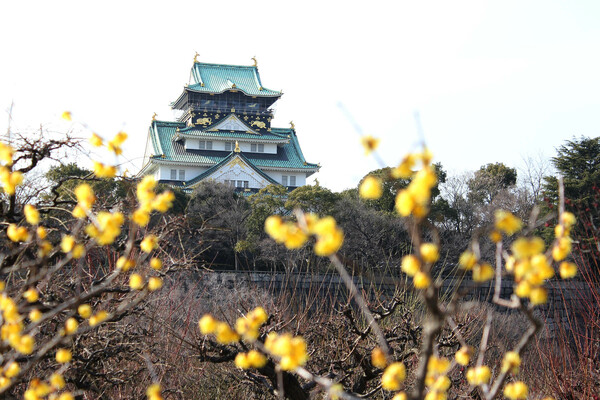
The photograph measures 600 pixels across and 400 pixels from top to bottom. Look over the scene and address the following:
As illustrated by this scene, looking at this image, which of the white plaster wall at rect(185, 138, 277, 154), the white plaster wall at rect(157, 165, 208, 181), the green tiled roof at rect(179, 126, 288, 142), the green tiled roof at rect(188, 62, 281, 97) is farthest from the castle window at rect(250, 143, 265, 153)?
the white plaster wall at rect(157, 165, 208, 181)

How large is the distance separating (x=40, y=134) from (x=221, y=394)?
3575 mm

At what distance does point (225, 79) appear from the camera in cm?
3872

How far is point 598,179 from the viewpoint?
73.3 ft

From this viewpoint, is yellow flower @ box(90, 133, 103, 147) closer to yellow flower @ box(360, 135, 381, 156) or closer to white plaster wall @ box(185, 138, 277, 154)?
yellow flower @ box(360, 135, 381, 156)

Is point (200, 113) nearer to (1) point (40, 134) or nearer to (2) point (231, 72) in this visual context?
(2) point (231, 72)

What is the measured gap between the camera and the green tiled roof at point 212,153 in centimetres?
3544

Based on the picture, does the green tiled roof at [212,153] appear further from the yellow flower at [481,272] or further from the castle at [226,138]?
the yellow flower at [481,272]

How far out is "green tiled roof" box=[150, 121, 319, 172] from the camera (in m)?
35.4

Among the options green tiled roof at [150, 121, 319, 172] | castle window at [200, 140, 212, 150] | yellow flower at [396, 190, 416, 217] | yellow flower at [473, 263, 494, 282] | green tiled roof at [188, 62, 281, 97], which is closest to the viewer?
yellow flower at [396, 190, 416, 217]

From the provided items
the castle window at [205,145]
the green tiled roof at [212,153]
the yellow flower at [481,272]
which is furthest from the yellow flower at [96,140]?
the castle window at [205,145]

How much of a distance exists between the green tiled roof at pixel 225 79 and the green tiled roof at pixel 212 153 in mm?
2256

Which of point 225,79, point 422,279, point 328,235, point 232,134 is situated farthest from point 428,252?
point 225,79

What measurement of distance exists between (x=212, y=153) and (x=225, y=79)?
192 inches

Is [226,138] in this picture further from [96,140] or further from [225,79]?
[96,140]
